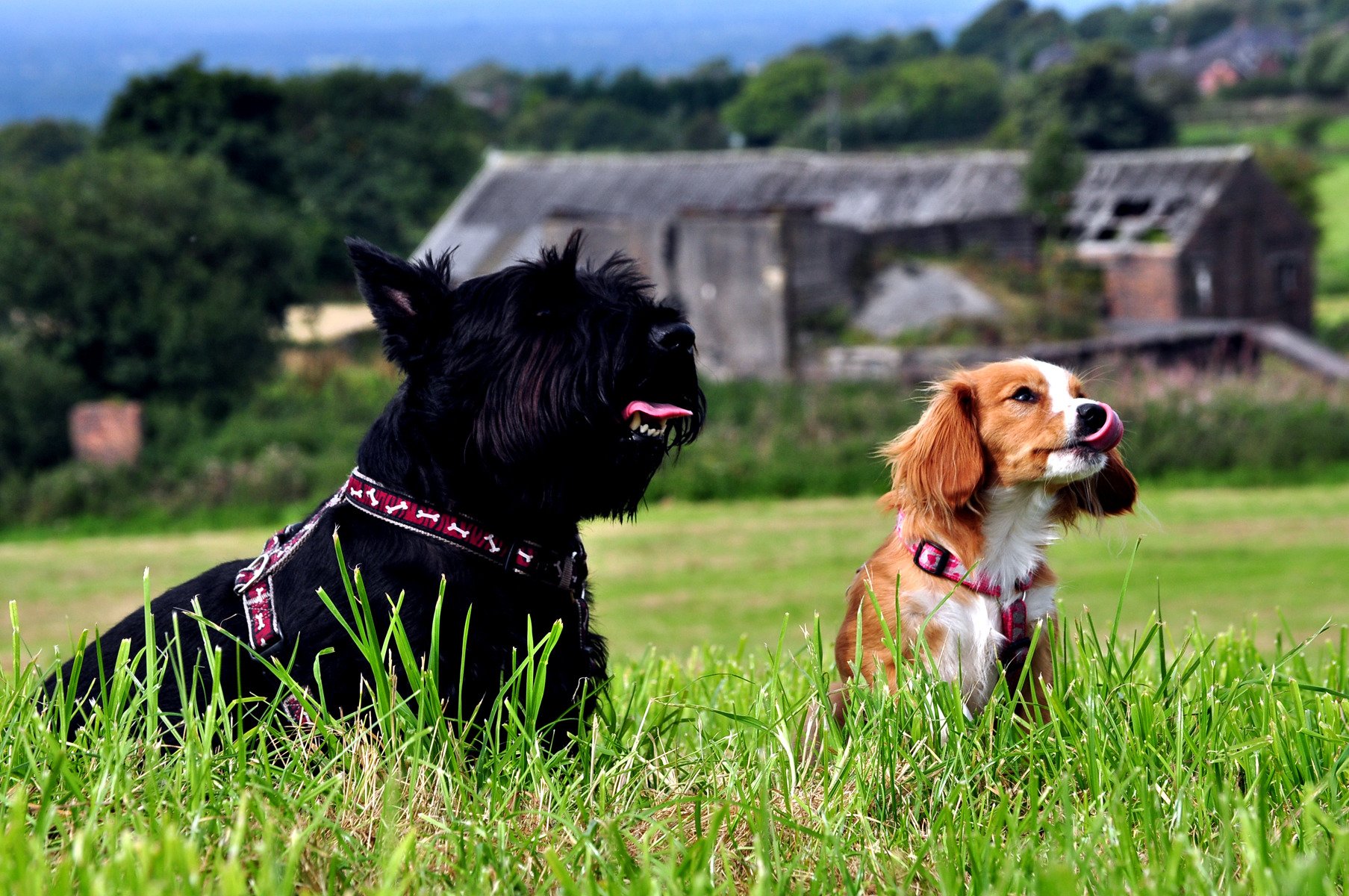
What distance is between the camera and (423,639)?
327 cm

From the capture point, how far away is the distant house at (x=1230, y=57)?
388ft

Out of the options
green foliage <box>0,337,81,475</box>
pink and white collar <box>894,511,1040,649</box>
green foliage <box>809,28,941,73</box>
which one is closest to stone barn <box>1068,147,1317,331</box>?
green foliage <box>0,337,81,475</box>

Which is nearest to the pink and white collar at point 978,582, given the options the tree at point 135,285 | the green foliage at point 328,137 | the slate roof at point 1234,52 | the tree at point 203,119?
the tree at point 135,285

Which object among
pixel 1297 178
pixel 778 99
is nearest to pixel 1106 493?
pixel 1297 178

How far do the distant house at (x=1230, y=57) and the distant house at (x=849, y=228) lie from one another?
213ft

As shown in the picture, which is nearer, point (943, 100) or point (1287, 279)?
point (1287, 279)

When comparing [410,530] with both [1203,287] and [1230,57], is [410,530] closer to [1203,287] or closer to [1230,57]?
[1203,287]

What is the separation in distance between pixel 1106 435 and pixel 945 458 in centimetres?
43

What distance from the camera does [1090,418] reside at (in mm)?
3871

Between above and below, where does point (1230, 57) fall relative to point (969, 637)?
above

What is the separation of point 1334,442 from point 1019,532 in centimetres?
2377

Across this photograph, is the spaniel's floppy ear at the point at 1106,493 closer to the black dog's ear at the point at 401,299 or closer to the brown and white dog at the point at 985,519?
the brown and white dog at the point at 985,519

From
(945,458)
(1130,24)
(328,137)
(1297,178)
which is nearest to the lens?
(945,458)

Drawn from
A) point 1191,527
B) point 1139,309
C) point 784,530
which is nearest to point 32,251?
point 784,530
